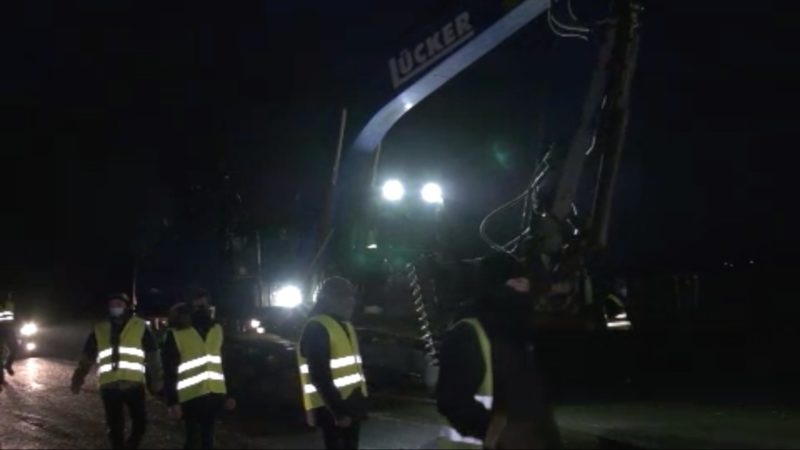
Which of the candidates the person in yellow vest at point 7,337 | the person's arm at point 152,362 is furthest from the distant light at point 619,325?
the person in yellow vest at point 7,337

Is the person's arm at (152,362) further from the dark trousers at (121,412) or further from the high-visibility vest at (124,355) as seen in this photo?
the dark trousers at (121,412)

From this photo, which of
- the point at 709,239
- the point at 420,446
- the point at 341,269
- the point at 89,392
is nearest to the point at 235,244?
the point at 89,392

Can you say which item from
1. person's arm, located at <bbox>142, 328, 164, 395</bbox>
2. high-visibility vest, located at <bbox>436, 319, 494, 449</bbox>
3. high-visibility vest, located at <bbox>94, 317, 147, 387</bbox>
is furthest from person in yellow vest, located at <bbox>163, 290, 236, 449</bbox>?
high-visibility vest, located at <bbox>436, 319, 494, 449</bbox>

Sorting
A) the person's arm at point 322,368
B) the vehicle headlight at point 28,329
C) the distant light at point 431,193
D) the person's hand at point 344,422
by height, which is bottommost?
the person's hand at point 344,422

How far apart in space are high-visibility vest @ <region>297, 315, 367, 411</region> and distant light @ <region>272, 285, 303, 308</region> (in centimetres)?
788

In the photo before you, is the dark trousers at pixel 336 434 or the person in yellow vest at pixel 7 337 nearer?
the dark trousers at pixel 336 434

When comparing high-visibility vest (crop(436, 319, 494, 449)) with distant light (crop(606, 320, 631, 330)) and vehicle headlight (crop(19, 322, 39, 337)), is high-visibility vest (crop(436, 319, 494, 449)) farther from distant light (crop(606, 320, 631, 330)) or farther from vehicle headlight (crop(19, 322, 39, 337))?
vehicle headlight (crop(19, 322, 39, 337))

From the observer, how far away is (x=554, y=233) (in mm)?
11445

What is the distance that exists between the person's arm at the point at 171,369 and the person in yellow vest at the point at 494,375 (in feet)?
13.0

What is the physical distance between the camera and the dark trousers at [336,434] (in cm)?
Answer: 658

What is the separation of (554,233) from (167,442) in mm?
5029

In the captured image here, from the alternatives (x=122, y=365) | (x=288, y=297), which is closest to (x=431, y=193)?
(x=288, y=297)

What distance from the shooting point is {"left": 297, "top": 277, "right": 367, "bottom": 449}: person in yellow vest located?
634 cm

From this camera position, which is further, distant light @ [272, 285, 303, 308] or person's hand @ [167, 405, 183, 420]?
distant light @ [272, 285, 303, 308]
